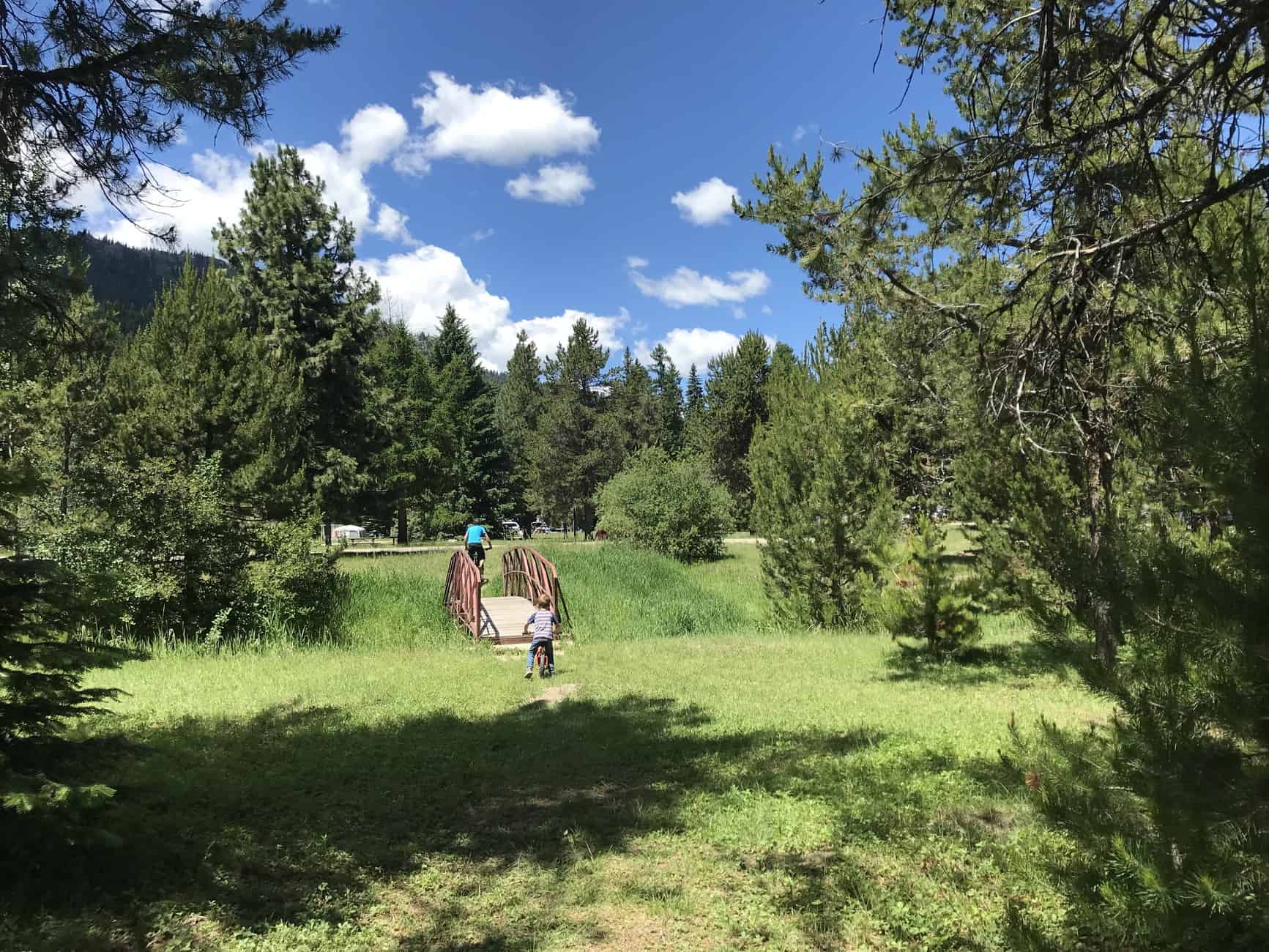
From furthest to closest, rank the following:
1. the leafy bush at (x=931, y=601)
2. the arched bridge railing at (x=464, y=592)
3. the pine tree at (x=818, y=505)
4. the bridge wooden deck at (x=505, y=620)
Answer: the pine tree at (x=818, y=505) < the arched bridge railing at (x=464, y=592) < the bridge wooden deck at (x=505, y=620) < the leafy bush at (x=931, y=601)

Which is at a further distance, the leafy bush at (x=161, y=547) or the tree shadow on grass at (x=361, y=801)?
the leafy bush at (x=161, y=547)

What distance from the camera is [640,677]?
959cm

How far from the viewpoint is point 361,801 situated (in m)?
5.07

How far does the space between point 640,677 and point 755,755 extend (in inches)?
141

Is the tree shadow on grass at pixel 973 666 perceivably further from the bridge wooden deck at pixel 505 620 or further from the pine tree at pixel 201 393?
the pine tree at pixel 201 393

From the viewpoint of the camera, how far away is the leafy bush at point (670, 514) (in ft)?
80.2

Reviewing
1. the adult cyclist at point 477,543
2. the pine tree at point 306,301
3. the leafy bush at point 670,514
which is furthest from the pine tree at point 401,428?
the adult cyclist at point 477,543

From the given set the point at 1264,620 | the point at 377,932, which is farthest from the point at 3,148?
the point at 1264,620

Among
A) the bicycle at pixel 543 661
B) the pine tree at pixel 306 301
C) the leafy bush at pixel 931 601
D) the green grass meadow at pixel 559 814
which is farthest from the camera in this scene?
the pine tree at pixel 306 301

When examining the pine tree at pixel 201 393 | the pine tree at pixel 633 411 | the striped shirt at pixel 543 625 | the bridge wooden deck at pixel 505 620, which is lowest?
the bridge wooden deck at pixel 505 620

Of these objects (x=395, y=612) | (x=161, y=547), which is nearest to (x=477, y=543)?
(x=395, y=612)

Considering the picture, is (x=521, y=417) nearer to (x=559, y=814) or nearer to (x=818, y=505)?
(x=818, y=505)

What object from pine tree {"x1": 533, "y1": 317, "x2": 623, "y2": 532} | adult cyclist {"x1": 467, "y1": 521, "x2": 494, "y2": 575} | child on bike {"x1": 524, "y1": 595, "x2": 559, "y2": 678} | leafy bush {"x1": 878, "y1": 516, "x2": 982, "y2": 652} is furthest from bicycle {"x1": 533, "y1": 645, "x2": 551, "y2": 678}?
pine tree {"x1": 533, "y1": 317, "x2": 623, "y2": 532}

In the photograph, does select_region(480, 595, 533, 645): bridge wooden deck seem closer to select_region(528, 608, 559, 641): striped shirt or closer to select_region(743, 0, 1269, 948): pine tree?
select_region(528, 608, 559, 641): striped shirt
